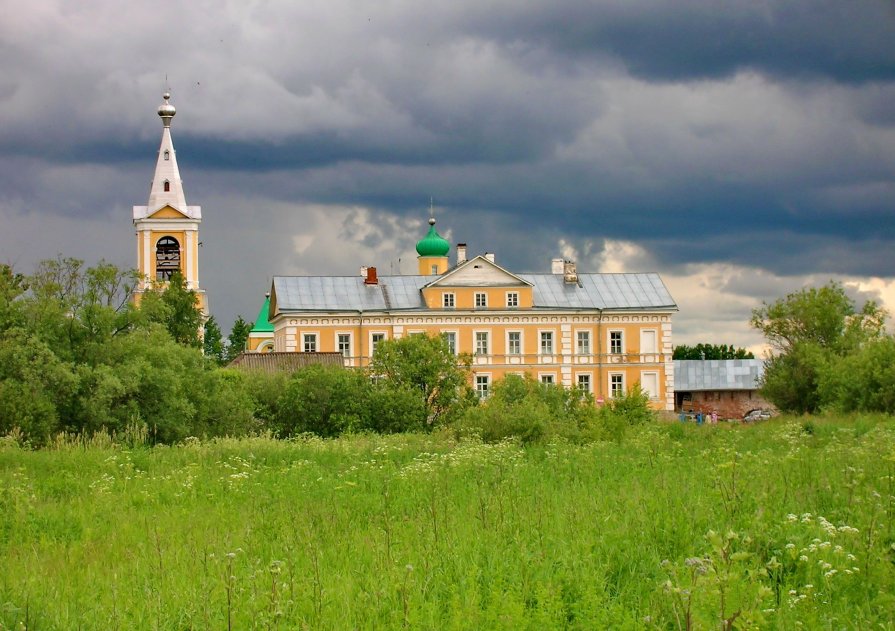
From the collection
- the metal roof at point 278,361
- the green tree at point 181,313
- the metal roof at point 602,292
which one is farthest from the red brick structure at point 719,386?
the green tree at point 181,313

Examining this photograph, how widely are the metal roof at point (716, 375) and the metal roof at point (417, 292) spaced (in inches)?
236

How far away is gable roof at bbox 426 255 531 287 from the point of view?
62.1 meters

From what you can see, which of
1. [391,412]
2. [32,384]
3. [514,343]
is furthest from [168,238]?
[32,384]

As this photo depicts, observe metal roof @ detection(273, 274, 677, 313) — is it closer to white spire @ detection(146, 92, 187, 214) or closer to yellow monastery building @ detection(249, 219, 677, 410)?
yellow monastery building @ detection(249, 219, 677, 410)

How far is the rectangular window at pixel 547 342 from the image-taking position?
6259 centimetres

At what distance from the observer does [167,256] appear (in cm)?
6969

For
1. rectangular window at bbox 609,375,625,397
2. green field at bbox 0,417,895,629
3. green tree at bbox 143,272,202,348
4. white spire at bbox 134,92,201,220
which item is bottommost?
green field at bbox 0,417,895,629

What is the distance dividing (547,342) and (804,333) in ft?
48.5

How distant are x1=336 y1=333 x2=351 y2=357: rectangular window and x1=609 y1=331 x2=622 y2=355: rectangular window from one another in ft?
46.6

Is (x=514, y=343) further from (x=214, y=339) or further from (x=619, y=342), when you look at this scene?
(x=214, y=339)

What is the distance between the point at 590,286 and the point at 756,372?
11.7 metres

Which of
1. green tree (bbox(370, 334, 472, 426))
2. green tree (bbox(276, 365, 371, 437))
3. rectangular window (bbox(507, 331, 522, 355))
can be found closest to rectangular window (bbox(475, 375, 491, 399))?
rectangular window (bbox(507, 331, 522, 355))

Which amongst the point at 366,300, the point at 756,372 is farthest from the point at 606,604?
the point at 756,372

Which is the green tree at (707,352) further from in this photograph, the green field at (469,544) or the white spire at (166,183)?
the green field at (469,544)
